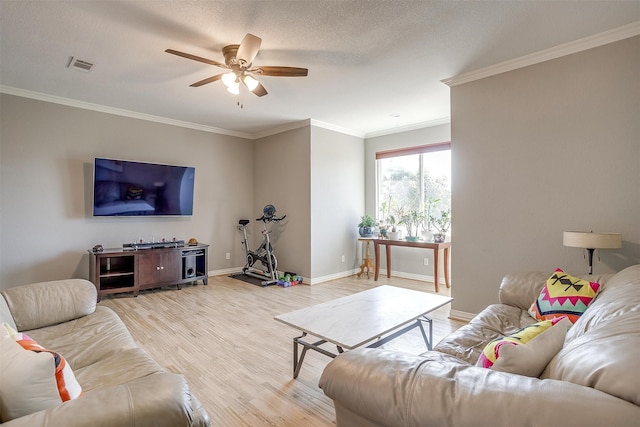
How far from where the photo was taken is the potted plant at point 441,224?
4.78 metres

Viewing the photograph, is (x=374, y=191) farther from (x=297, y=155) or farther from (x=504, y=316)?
(x=504, y=316)

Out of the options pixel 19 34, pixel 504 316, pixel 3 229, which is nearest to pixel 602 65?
pixel 504 316

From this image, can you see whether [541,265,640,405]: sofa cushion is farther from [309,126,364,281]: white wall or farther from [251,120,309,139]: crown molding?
[251,120,309,139]: crown molding

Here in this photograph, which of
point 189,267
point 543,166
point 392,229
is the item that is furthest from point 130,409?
point 392,229

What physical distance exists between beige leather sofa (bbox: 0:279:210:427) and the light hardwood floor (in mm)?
646

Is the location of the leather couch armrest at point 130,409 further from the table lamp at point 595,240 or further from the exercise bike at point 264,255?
the exercise bike at point 264,255

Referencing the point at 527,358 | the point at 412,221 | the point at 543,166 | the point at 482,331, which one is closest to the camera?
the point at 527,358

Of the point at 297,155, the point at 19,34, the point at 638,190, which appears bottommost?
the point at 638,190

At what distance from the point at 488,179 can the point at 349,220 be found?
9.45ft

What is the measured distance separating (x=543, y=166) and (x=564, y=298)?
4.79 ft

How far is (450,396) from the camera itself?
2.84 ft

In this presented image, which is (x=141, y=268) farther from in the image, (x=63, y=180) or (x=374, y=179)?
(x=374, y=179)

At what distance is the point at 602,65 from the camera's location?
2654mm

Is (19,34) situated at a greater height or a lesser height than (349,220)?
greater
